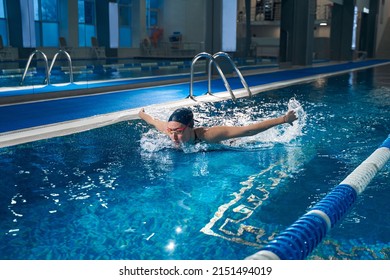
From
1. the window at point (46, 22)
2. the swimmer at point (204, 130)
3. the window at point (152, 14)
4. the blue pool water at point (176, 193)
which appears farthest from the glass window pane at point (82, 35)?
the window at point (152, 14)

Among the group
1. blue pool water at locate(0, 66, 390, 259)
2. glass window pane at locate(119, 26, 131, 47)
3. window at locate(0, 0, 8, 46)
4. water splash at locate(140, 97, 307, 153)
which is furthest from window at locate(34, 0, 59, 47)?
blue pool water at locate(0, 66, 390, 259)

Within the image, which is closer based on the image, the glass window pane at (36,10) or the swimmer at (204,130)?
the swimmer at (204,130)

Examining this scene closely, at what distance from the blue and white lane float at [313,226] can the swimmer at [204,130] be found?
949mm

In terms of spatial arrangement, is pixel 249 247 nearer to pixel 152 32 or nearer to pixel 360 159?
pixel 360 159

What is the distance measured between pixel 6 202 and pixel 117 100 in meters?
4.95

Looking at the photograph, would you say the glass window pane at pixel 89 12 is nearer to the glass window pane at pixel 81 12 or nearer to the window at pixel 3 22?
the glass window pane at pixel 81 12

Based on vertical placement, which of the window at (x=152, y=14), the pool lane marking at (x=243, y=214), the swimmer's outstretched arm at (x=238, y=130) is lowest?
the pool lane marking at (x=243, y=214)

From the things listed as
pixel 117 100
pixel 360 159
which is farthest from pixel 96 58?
pixel 360 159

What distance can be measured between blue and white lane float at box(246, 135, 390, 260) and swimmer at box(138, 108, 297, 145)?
0.95 meters

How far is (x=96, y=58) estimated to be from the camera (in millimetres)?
10047

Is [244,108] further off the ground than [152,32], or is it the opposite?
[152,32]

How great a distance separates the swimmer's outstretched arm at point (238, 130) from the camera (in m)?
3.62

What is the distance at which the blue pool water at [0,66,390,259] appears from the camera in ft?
7.23
